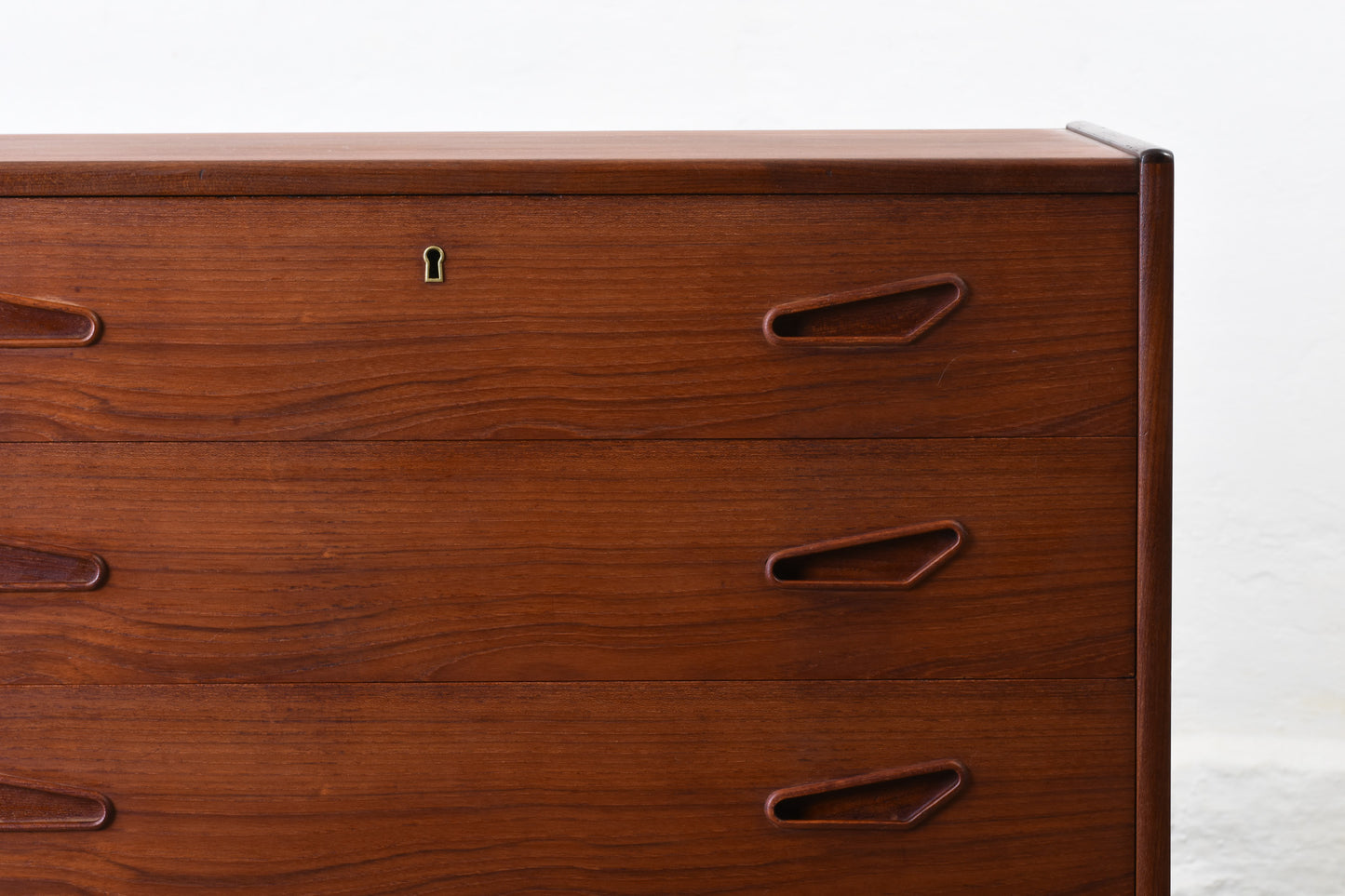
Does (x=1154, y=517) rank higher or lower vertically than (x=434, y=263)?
lower

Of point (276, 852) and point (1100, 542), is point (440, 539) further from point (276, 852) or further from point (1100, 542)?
point (1100, 542)

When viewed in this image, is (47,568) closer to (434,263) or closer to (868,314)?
(434,263)

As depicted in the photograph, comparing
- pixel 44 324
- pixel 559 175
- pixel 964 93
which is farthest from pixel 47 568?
pixel 964 93

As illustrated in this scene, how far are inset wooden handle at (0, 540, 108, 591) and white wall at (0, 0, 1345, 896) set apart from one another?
778 mm

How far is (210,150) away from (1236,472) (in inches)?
47.9

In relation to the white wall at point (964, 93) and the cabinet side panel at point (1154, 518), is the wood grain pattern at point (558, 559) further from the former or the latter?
the white wall at point (964, 93)

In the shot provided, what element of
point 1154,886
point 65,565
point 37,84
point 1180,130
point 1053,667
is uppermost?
point 37,84

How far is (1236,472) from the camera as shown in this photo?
5.08 ft

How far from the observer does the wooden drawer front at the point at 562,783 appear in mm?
919

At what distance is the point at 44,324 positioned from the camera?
2.91 ft

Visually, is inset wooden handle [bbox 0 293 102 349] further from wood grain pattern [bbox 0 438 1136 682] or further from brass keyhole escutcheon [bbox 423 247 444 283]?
brass keyhole escutcheon [bbox 423 247 444 283]

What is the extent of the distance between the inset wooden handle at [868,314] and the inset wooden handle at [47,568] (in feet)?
1.66

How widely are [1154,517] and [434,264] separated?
1.74 feet

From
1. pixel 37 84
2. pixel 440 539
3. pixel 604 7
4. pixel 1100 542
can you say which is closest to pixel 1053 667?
pixel 1100 542
